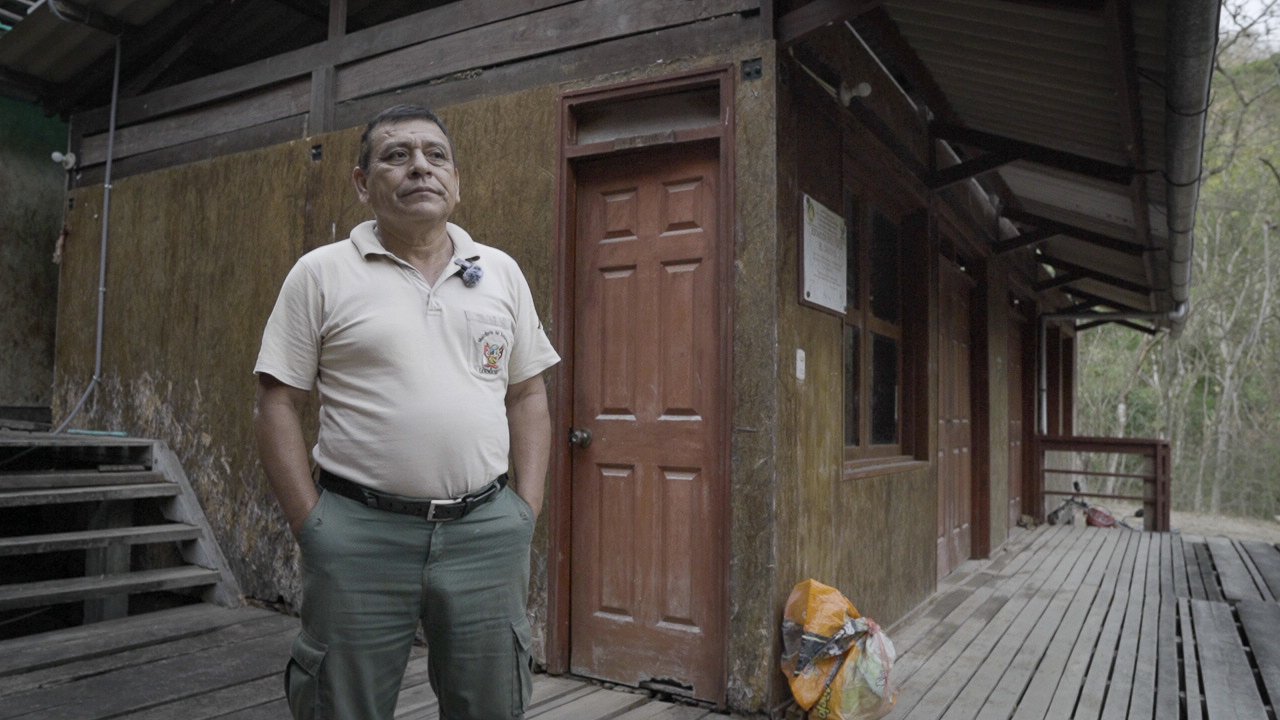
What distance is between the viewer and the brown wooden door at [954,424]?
634 centimetres

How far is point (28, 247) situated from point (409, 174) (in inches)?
241

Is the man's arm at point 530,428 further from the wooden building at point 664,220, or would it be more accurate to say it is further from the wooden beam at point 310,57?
the wooden beam at point 310,57

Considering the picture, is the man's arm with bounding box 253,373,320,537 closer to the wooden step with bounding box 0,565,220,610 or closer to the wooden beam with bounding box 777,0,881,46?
the wooden beam with bounding box 777,0,881,46

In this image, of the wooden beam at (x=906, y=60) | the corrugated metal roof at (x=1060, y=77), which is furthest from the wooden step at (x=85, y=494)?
the corrugated metal roof at (x=1060, y=77)

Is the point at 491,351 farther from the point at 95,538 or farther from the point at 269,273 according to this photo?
the point at 95,538

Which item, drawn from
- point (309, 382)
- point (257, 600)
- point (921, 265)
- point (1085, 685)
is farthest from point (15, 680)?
point (921, 265)

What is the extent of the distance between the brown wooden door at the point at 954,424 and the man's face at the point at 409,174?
462 cm

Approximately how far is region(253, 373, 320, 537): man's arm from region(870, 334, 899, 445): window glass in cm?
365

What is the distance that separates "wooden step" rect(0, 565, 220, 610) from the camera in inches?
171

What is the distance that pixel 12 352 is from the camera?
643cm

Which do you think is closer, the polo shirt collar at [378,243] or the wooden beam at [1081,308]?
the polo shirt collar at [378,243]

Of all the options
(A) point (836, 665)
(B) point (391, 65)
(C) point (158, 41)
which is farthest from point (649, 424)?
(C) point (158, 41)

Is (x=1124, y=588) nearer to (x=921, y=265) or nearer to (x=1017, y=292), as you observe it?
(x=921, y=265)

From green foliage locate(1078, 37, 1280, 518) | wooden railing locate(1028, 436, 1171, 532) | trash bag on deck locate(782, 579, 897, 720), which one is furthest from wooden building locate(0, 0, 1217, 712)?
green foliage locate(1078, 37, 1280, 518)
